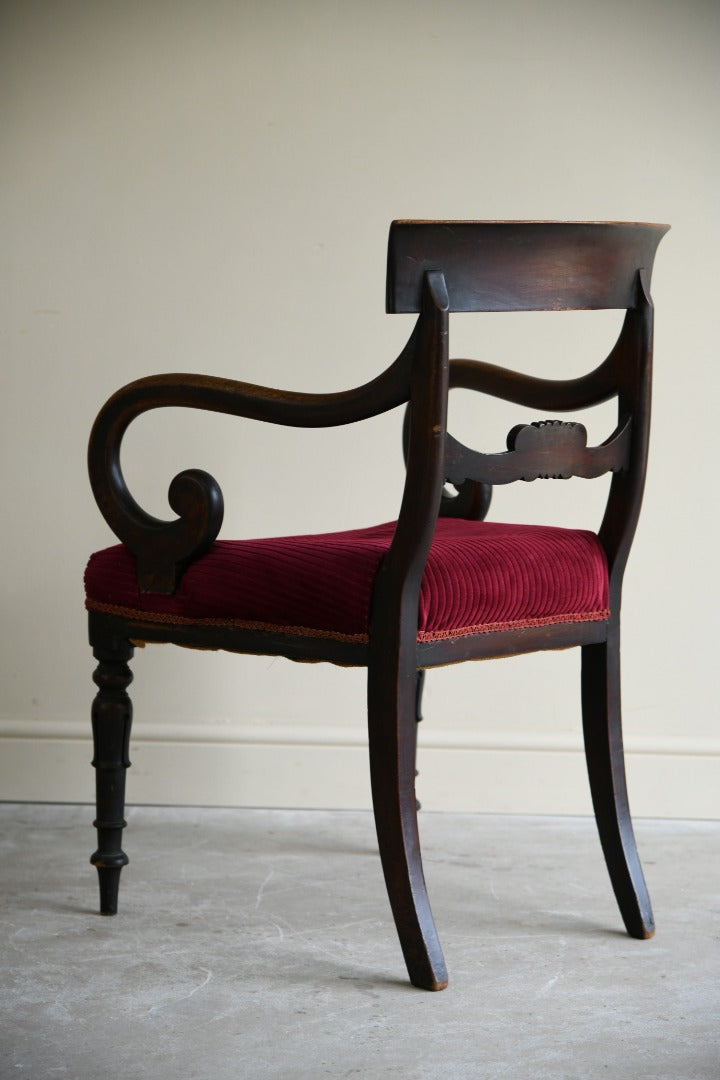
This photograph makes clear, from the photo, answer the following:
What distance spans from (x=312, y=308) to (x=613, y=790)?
1.16m

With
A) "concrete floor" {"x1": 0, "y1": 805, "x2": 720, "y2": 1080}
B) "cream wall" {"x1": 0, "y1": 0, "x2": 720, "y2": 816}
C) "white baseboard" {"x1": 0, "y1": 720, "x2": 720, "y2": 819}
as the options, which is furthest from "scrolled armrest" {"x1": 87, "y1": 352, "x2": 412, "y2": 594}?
"white baseboard" {"x1": 0, "y1": 720, "x2": 720, "y2": 819}

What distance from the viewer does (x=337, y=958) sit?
1707 mm

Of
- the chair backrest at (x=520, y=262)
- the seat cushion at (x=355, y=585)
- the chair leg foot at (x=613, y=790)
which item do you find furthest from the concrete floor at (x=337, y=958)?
the chair backrest at (x=520, y=262)

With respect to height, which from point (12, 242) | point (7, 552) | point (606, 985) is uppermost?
point (12, 242)

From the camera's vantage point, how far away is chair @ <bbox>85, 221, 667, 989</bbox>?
1.49 meters

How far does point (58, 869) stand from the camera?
211 cm

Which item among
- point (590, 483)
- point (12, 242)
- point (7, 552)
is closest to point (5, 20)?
point (12, 242)

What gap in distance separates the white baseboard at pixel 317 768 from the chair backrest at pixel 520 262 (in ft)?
3.70

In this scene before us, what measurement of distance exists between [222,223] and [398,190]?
13.8 inches

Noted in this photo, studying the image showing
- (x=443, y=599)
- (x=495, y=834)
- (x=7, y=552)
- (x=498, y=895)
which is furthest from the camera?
(x=7, y=552)

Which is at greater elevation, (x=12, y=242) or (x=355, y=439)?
(x=12, y=242)

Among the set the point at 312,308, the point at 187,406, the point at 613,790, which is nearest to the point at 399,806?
the point at 613,790

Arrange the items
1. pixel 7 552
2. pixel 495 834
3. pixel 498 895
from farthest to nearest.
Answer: pixel 7 552 → pixel 495 834 → pixel 498 895

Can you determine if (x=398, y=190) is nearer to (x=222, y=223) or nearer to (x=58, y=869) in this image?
(x=222, y=223)
